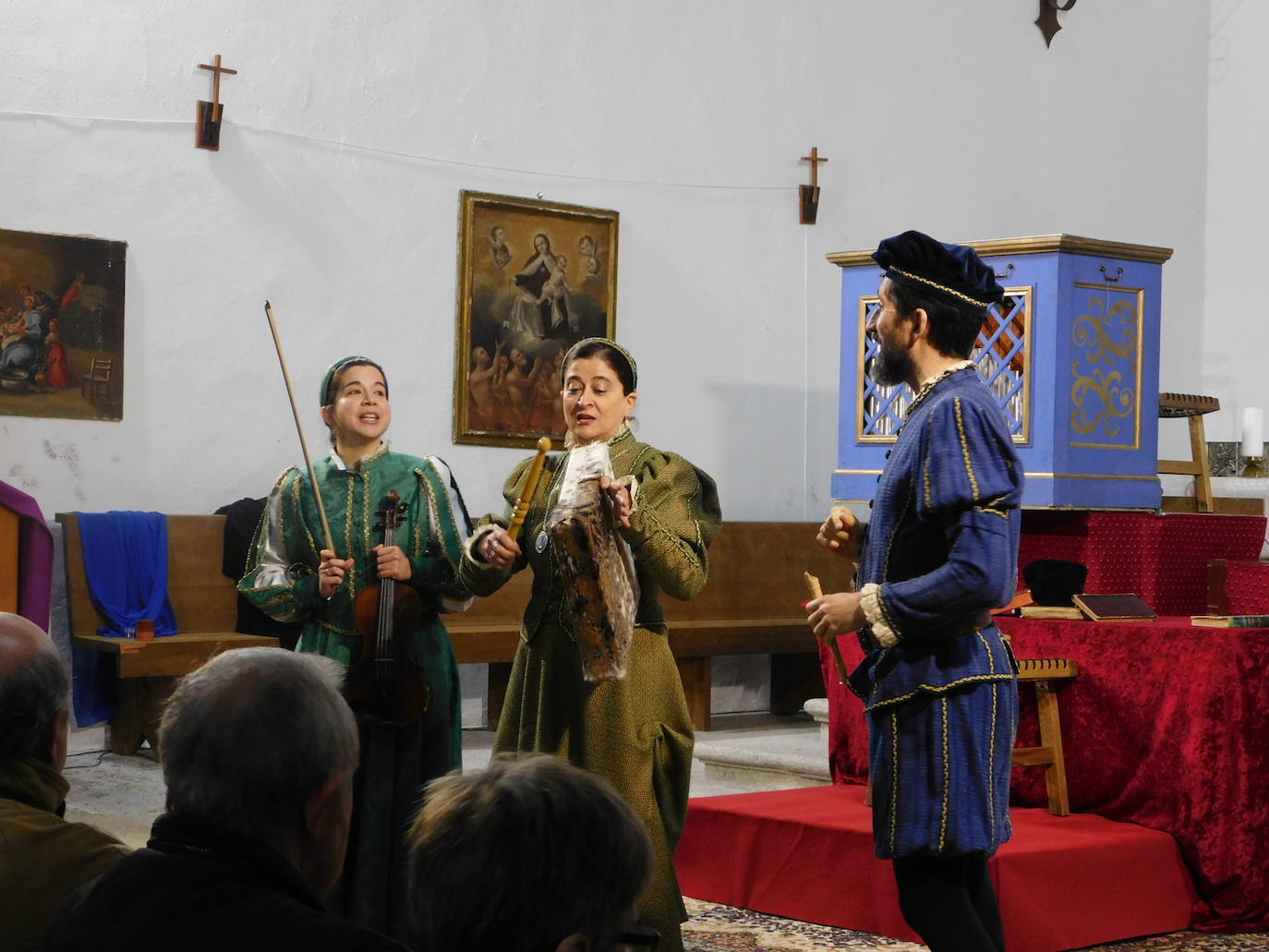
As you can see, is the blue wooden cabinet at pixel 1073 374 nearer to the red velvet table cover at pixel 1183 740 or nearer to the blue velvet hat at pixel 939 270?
the red velvet table cover at pixel 1183 740

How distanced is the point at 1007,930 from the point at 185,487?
491cm

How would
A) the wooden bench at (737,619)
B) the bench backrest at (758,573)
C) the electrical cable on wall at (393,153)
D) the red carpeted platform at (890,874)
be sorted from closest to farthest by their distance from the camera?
the red carpeted platform at (890,874)
the electrical cable on wall at (393,153)
the wooden bench at (737,619)
the bench backrest at (758,573)

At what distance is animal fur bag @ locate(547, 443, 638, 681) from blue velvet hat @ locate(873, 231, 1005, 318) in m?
0.86

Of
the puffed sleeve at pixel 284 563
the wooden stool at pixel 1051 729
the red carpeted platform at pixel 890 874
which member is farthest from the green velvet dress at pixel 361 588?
the wooden stool at pixel 1051 729

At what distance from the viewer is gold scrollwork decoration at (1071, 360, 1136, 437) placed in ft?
18.9

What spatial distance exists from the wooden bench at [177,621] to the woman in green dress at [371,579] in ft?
10.4

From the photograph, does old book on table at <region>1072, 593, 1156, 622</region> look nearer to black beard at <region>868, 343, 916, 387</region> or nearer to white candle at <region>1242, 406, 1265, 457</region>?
black beard at <region>868, 343, 916, 387</region>

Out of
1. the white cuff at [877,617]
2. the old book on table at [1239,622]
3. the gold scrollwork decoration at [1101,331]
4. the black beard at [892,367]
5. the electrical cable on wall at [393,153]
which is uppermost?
the electrical cable on wall at [393,153]

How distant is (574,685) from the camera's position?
11.7ft

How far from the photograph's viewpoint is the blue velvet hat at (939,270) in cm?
284

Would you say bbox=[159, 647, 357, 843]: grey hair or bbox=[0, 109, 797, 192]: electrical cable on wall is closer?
bbox=[159, 647, 357, 843]: grey hair

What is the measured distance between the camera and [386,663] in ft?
12.0

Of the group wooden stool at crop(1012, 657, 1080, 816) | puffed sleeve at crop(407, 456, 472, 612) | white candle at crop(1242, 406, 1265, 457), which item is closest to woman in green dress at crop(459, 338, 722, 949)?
puffed sleeve at crop(407, 456, 472, 612)

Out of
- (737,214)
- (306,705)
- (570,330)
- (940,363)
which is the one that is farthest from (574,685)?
(737,214)
